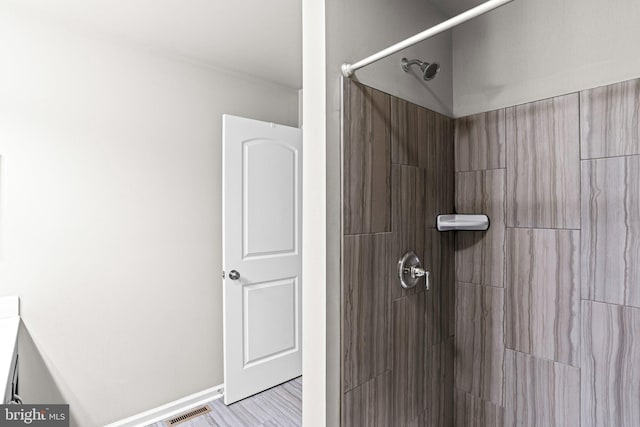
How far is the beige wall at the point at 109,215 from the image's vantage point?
1736 millimetres

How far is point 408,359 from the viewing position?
1404 mm

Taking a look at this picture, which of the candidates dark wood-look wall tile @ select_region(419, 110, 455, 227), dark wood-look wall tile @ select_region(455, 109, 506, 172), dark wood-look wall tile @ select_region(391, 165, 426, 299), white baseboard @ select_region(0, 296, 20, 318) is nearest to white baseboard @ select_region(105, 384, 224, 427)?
white baseboard @ select_region(0, 296, 20, 318)

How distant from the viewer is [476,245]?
1621mm

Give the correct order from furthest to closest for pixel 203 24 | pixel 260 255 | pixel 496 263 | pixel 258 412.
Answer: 1. pixel 260 255
2. pixel 258 412
3. pixel 203 24
4. pixel 496 263

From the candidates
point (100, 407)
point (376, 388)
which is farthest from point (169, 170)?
point (376, 388)

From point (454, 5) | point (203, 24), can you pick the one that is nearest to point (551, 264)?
point (454, 5)

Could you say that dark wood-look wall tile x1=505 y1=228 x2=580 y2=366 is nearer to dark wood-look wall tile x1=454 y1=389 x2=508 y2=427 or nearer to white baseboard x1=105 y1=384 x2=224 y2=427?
dark wood-look wall tile x1=454 y1=389 x2=508 y2=427

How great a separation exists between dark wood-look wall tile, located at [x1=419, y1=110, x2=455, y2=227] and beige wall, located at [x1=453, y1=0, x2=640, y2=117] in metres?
0.19

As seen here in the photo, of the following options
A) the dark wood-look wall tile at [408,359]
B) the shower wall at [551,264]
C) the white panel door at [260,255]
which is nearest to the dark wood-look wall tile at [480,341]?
the shower wall at [551,264]

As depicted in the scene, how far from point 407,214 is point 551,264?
635 mm

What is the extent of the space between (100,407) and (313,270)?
5.82 ft

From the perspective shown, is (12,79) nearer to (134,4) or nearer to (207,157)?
(134,4)

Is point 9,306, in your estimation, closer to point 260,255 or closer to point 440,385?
point 260,255

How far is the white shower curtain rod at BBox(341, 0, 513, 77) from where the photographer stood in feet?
2.57
